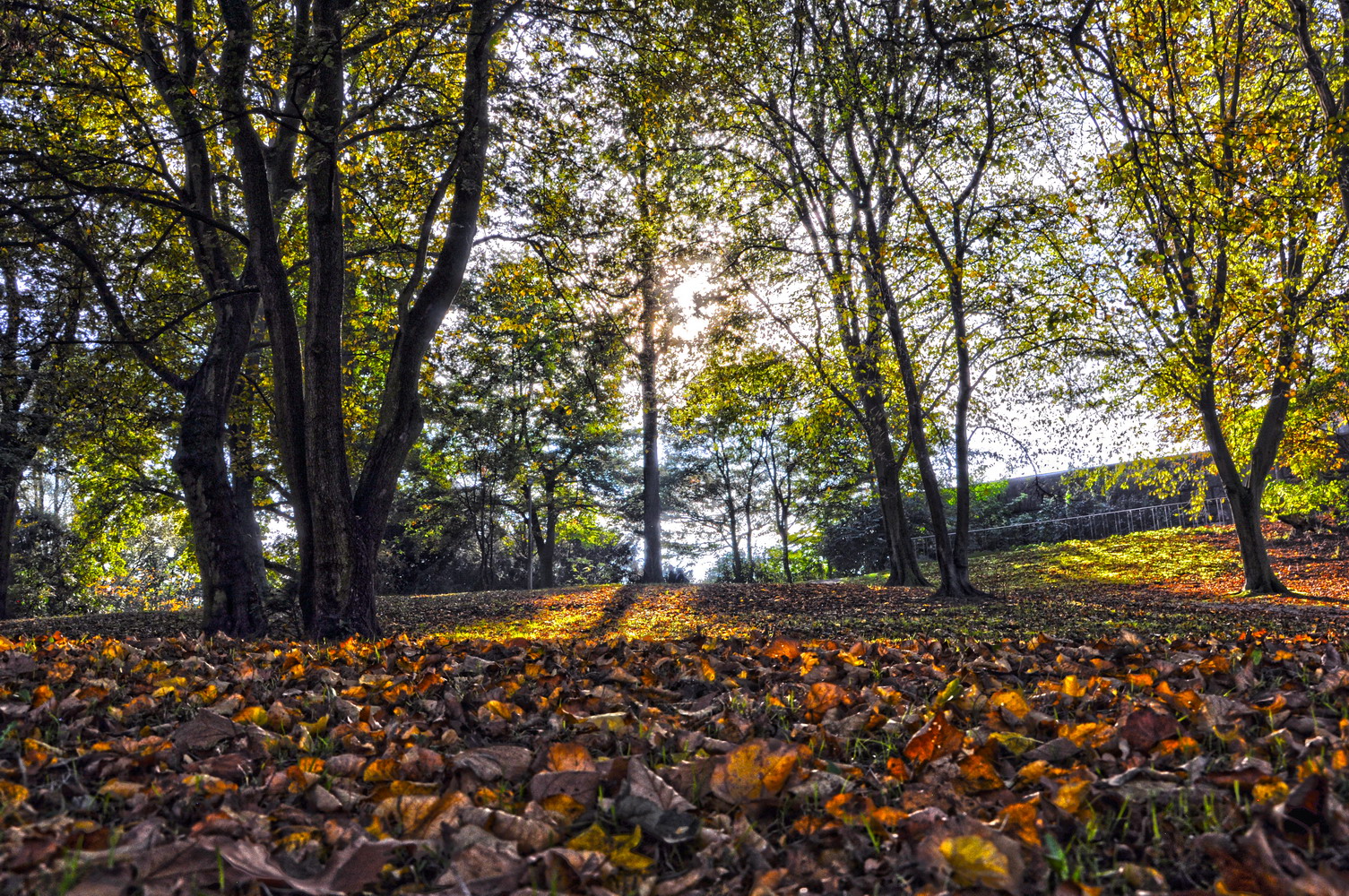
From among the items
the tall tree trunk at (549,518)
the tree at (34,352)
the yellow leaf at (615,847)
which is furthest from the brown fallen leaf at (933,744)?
the tall tree trunk at (549,518)

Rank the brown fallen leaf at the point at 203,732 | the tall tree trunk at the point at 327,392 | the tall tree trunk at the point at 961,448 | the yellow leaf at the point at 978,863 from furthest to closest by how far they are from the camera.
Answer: the tall tree trunk at the point at 961,448 < the tall tree trunk at the point at 327,392 < the brown fallen leaf at the point at 203,732 < the yellow leaf at the point at 978,863

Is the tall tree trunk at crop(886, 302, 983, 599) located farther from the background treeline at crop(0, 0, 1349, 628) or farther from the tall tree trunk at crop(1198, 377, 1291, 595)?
the tall tree trunk at crop(1198, 377, 1291, 595)

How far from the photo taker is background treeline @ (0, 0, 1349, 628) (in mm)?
6305

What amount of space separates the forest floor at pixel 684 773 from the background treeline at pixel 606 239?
3.57 meters

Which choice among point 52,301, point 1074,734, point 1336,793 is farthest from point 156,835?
point 52,301

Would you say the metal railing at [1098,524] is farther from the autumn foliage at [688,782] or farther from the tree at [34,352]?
the autumn foliage at [688,782]

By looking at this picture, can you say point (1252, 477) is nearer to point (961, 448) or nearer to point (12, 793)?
point (961, 448)

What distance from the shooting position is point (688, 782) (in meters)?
1.86

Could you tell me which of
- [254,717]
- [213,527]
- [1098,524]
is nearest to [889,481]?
[213,527]

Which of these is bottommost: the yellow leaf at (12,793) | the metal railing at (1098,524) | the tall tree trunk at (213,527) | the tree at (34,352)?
the metal railing at (1098,524)

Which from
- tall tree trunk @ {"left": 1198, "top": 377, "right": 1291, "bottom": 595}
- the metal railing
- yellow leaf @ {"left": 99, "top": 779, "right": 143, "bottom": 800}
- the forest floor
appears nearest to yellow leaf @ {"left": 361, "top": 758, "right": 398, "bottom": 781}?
the forest floor

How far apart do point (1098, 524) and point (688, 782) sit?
24720 millimetres

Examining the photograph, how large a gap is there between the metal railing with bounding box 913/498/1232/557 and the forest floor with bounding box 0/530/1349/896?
19863 millimetres

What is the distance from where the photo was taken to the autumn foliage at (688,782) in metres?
1.39
